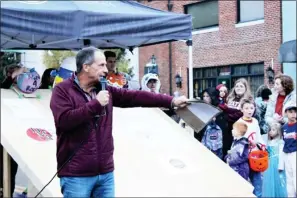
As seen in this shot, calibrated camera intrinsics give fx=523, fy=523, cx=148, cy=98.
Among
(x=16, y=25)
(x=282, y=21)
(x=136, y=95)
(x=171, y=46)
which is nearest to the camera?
(x=136, y=95)

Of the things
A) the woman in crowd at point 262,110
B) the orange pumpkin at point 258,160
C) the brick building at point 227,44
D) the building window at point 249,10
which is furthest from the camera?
the building window at point 249,10

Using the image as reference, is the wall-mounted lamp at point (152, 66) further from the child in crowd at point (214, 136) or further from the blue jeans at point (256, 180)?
the blue jeans at point (256, 180)

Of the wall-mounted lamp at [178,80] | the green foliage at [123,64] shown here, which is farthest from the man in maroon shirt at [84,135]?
the green foliage at [123,64]

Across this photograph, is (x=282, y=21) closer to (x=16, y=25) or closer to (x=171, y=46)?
(x=171, y=46)

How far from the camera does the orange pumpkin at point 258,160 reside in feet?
21.5

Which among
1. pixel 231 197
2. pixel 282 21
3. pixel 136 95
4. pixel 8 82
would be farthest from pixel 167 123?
pixel 282 21

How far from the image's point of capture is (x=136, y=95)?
3.97 metres

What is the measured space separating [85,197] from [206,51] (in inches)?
646

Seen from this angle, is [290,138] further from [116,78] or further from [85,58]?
[85,58]

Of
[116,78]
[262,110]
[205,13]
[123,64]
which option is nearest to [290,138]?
[262,110]

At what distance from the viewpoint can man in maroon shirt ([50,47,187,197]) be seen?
12.0 feet

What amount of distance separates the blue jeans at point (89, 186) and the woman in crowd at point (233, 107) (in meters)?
3.61

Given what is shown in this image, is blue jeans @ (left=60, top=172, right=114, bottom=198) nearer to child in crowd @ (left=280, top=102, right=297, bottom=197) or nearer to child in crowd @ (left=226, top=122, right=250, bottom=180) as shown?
child in crowd @ (left=226, top=122, right=250, bottom=180)

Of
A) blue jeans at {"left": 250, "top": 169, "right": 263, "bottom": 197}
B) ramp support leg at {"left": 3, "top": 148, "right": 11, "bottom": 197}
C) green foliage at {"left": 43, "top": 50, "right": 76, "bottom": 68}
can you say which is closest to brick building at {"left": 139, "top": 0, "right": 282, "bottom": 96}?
green foliage at {"left": 43, "top": 50, "right": 76, "bottom": 68}
